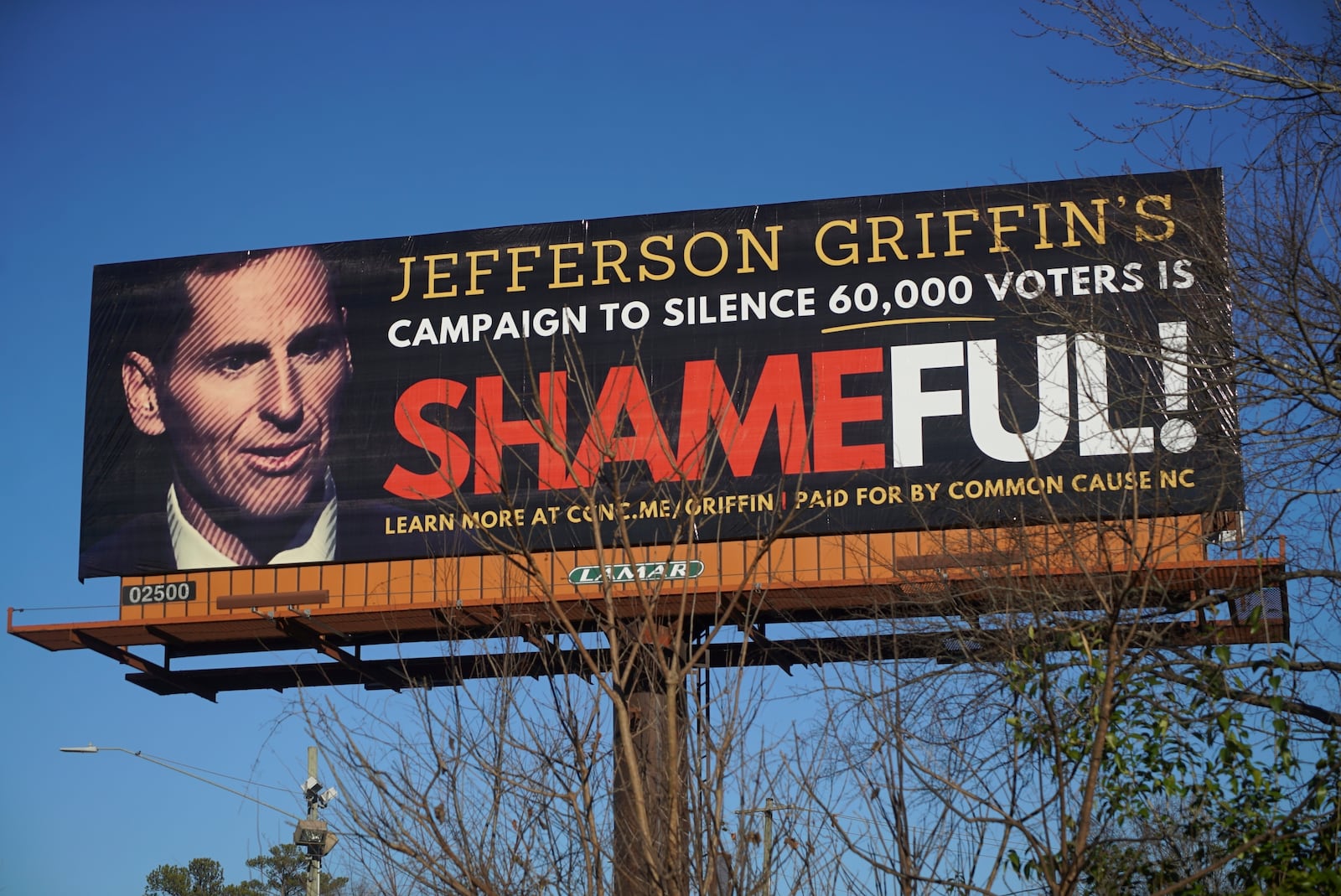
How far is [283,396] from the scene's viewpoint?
22906mm

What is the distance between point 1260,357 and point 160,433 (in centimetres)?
1613

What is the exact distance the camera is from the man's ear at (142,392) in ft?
76.2

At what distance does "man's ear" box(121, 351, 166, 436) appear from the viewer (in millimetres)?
23234

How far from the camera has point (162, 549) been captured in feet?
73.7

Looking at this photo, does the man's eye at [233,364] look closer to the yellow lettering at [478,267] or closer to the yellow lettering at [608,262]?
the yellow lettering at [478,267]

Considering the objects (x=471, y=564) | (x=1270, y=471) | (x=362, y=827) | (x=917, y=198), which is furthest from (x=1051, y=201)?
(x=362, y=827)

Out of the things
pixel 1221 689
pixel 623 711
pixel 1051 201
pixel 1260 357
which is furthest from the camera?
pixel 1051 201

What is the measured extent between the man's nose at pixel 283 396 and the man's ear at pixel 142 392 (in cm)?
148

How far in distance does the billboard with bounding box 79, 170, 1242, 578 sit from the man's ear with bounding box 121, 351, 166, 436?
0.04 meters

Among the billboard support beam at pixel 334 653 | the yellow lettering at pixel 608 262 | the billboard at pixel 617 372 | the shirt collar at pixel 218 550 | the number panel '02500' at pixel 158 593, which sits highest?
the yellow lettering at pixel 608 262

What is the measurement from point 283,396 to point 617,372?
4.69 meters

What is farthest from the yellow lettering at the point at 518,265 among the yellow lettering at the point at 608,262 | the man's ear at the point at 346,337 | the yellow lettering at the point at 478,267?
the man's ear at the point at 346,337

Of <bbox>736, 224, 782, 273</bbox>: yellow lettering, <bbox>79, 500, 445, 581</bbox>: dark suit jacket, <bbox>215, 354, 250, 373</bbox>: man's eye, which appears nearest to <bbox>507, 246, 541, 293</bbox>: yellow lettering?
<bbox>736, 224, 782, 273</bbox>: yellow lettering

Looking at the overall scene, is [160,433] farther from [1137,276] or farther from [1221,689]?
[1221,689]
